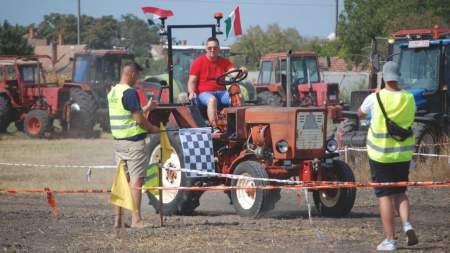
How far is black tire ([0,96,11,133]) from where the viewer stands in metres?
26.8

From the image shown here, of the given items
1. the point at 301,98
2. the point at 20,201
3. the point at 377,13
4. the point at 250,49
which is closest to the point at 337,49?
the point at 377,13

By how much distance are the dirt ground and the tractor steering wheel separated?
1.65m

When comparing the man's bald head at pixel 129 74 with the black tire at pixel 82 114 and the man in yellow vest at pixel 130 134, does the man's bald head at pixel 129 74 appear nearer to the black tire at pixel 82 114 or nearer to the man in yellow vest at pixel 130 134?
the man in yellow vest at pixel 130 134

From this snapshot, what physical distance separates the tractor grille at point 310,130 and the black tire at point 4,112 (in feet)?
57.3

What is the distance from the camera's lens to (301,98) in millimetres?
27766

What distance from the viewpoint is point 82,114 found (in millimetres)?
26391

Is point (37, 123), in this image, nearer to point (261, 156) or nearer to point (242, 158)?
point (242, 158)

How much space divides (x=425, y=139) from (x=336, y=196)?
5.73 metres

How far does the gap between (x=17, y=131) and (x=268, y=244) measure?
21.5 meters

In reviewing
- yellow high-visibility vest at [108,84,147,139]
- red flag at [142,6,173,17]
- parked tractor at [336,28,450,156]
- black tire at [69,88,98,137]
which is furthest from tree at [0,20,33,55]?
yellow high-visibility vest at [108,84,147,139]

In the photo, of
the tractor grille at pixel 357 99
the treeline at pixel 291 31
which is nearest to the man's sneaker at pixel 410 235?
the treeline at pixel 291 31

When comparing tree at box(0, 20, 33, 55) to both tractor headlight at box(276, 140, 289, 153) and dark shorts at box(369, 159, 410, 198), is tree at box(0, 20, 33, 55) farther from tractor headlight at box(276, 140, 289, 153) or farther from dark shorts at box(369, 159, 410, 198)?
dark shorts at box(369, 159, 410, 198)

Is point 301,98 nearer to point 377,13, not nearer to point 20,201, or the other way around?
point 377,13

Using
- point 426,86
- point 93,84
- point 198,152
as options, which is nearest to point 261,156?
point 198,152
